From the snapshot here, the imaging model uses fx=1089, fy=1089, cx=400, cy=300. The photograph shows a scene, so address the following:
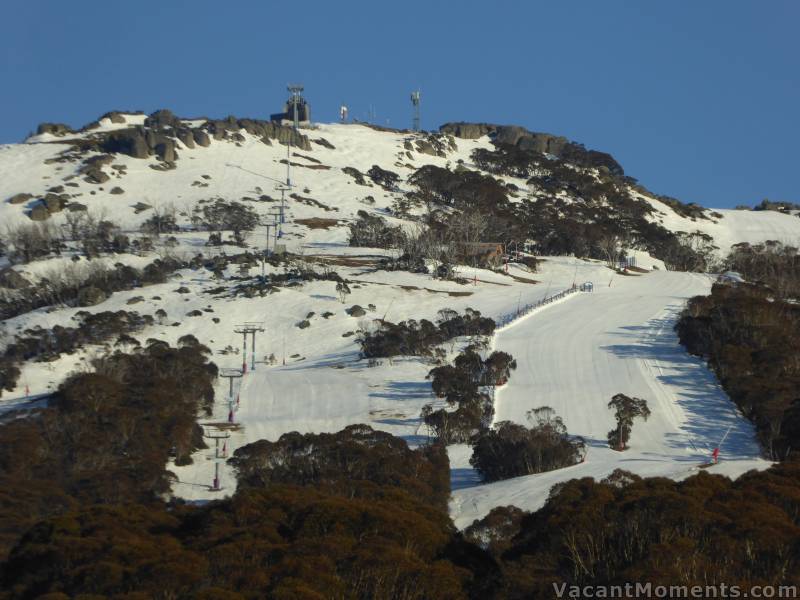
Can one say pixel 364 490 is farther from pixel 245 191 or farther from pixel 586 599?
pixel 245 191

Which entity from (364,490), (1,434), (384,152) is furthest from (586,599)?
(384,152)

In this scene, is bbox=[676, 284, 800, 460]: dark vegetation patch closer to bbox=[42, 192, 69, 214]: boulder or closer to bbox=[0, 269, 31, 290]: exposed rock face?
bbox=[0, 269, 31, 290]: exposed rock face

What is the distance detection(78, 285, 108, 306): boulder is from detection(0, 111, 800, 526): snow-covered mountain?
9.5 inches

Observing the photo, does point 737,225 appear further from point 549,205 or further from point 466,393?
point 466,393

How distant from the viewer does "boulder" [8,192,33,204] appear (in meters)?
113

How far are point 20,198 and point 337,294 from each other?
4971cm

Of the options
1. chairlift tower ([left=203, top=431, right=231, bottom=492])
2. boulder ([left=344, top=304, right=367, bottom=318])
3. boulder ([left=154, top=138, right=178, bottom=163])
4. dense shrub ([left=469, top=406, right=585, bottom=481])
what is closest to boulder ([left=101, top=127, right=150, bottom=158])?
boulder ([left=154, top=138, right=178, bottom=163])

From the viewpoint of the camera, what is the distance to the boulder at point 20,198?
113 metres

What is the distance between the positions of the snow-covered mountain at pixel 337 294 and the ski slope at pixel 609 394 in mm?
164

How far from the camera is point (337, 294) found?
79.1m

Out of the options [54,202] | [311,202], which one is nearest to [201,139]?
[311,202]

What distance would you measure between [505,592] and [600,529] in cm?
379

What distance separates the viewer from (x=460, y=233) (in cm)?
10475

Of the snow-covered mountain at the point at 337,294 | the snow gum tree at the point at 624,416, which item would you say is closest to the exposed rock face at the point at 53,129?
the snow-covered mountain at the point at 337,294
